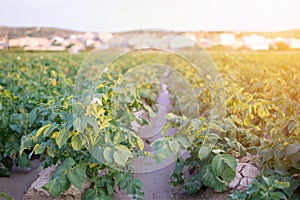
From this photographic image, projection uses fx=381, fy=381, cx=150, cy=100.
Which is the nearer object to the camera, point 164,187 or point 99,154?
point 99,154

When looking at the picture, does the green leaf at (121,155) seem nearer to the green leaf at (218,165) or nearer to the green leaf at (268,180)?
the green leaf at (218,165)

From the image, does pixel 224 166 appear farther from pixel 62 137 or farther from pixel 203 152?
pixel 62 137

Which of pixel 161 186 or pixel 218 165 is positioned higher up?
pixel 218 165

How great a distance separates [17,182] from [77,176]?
1517 mm

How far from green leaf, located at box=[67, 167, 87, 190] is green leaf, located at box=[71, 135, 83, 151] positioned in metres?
0.15

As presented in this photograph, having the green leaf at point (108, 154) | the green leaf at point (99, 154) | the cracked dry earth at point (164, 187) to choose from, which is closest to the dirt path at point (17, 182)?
the cracked dry earth at point (164, 187)

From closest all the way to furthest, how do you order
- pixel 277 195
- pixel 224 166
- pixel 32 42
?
1. pixel 277 195
2. pixel 224 166
3. pixel 32 42

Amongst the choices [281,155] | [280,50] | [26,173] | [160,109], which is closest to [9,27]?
[280,50]

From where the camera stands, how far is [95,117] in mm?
2748

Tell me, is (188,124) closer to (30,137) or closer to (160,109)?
(30,137)

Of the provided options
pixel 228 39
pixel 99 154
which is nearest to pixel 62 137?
pixel 99 154

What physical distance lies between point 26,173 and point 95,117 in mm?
1842

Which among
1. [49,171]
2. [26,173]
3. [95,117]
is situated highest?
[95,117]

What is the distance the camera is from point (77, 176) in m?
2.66
